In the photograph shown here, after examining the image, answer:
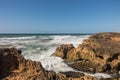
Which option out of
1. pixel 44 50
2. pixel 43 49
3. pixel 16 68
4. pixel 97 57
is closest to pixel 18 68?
pixel 16 68

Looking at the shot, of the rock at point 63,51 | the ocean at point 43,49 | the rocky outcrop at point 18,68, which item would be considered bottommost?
the ocean at point 43,49

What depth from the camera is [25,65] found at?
6.08 meters

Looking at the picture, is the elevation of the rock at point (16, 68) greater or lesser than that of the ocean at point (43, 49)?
greater

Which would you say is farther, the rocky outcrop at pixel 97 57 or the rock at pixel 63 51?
the rock at pixel 63 51

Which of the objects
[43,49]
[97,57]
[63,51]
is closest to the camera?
[97,57]

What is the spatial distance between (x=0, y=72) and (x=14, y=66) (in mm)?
436

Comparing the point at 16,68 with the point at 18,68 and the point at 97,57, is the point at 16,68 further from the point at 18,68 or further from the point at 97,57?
the point at 97,57

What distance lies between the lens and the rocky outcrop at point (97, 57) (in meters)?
13.2

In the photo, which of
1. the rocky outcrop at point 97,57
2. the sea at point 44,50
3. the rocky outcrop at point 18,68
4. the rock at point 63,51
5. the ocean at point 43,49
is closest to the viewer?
the rocky outcrop at point 18,68

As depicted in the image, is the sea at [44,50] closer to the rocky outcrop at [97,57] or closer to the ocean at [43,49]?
the ocean at [43,49]

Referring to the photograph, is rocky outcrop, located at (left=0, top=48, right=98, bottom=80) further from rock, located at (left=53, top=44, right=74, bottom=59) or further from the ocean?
rock, located at (left=53, top=44, right=74, bottom=59)

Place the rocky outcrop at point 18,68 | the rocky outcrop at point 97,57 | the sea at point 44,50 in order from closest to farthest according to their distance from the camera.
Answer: the rocky outcrop at point 18,68 → the rocky outcrop at point 97,57 → the sea at point 44,50

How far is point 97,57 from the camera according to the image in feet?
46.7

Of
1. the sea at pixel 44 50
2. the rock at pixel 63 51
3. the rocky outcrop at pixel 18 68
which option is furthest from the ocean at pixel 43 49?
the rocky outcrop at pixel 18 68
